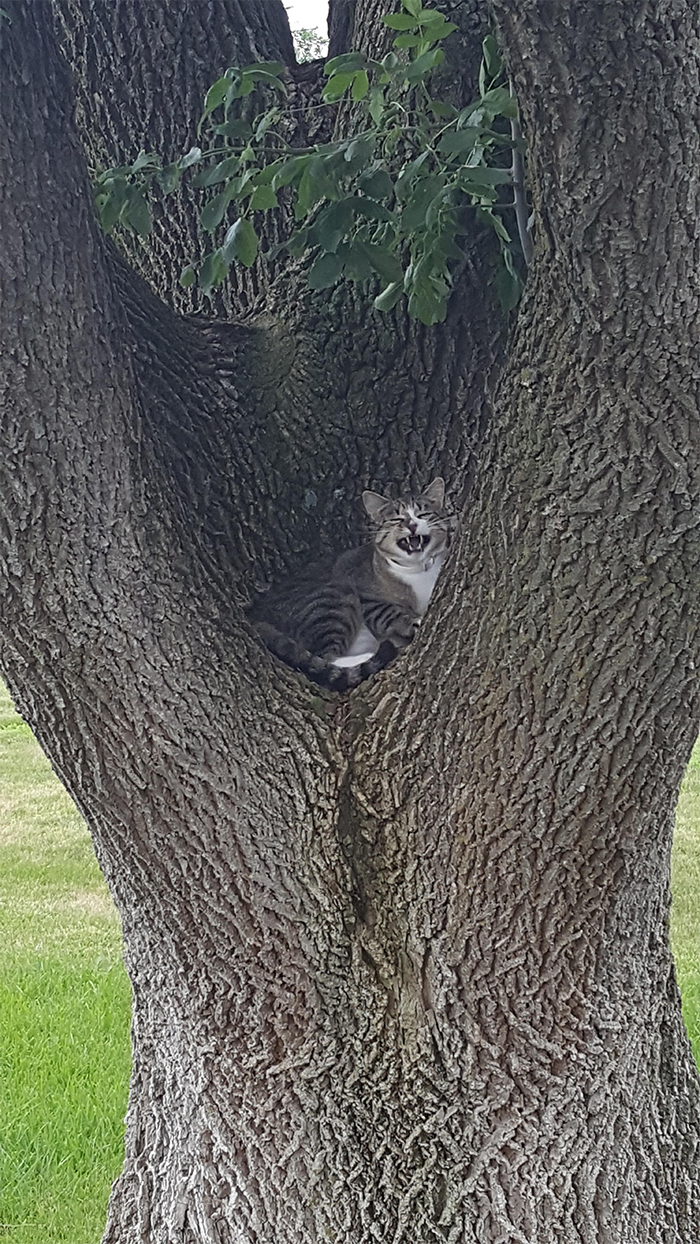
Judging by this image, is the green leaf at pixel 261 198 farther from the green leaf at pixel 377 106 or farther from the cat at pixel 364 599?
the cat at pixel 364 599

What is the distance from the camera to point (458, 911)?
82.6 inches

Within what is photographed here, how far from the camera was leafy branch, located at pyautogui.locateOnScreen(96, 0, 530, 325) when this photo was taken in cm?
184

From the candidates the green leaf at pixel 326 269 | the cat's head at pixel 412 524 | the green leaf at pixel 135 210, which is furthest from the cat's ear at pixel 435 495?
the green leaf at pixel 135 210

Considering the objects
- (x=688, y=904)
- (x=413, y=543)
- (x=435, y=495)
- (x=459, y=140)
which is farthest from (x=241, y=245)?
(x=688, y=904)

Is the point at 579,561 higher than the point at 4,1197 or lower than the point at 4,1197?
higher

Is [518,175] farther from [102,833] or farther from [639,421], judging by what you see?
[102,833]

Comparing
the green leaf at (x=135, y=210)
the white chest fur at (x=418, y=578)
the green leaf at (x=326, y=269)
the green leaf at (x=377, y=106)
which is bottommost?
the white chest fur at (x=418, y=578)

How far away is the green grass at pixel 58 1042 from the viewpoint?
3541 millimetres

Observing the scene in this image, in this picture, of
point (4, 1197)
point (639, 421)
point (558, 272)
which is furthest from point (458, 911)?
point (4, 1197)

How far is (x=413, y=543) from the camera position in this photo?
337cm

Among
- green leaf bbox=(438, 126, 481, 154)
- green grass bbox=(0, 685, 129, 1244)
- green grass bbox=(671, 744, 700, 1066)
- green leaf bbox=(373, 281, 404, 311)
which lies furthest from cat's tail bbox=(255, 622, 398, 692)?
green grass bbox=(671, 744, 700, 1066)

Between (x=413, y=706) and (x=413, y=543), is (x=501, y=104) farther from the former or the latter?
(x=413, y=543)

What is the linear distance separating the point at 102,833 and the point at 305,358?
1.24m

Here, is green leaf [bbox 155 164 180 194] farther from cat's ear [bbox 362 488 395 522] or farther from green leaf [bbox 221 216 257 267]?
cat's ear [bbox 362 488 395 522]
